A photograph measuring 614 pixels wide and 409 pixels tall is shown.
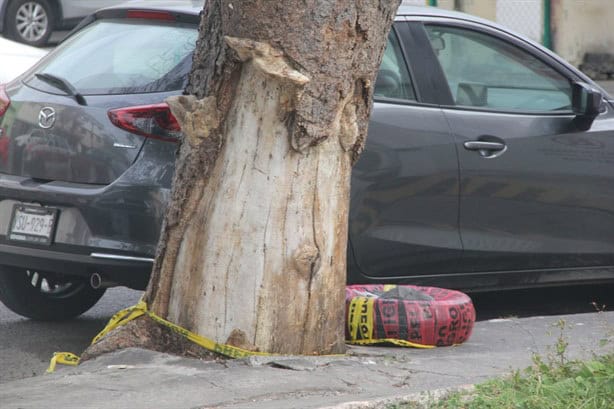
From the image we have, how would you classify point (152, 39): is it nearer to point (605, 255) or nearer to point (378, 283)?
point (378, 283)

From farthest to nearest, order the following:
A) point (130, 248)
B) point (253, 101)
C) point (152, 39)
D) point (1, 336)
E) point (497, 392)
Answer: point (1, 336) < point (152, 39) < point (130, 248) < point (253, 101) < point (497, 392)

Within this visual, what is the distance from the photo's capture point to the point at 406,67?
20.5 feet

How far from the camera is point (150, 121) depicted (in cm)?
562

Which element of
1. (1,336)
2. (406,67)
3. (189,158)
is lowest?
(1,336)

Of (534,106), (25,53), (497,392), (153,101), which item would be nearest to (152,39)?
(153,101)

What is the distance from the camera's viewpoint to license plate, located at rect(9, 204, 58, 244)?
19.0 feet

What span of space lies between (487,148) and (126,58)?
6.21 feet

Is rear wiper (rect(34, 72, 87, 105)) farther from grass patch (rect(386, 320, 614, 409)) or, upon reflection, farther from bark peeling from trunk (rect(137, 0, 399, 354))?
grass patch (rect(386, 320, 614, 409))

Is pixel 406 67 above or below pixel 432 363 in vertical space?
above

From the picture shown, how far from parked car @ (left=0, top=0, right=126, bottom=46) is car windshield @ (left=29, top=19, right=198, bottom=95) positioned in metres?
12.6

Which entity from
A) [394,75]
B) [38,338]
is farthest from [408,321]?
[38,338]

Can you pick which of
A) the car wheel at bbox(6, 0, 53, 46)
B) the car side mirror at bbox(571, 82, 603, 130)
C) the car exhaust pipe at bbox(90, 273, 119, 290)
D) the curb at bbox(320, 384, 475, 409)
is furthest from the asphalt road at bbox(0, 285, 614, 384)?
the car wheel at bbox(6, 0, 53, 46)

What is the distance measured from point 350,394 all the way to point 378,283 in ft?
5.72

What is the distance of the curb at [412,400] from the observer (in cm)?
420
